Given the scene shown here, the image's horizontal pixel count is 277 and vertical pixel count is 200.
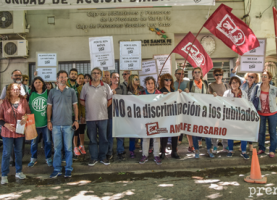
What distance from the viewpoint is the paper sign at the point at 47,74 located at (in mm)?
6719

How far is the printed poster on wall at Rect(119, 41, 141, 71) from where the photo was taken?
741 cm

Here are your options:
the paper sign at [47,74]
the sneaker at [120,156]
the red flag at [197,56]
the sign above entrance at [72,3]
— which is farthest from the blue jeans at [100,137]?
the red flag at [197,56]

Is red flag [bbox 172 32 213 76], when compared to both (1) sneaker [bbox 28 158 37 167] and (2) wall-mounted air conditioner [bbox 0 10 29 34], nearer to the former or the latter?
(1) sneaker [bbox 28 158 37 167]

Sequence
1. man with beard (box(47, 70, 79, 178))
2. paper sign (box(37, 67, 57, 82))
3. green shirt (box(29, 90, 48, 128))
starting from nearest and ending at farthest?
man with beard (box(47, 70, 79, 178)) < green shirt (box(29, 90, 48, 128)) < paper sign (box(37, 67, 57, 82))

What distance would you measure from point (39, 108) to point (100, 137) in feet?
4.85

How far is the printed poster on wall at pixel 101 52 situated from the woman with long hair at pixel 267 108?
392 centimetres

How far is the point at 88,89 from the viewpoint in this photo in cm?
545

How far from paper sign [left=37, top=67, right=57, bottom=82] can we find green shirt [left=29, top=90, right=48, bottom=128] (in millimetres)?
1411

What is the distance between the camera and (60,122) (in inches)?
197

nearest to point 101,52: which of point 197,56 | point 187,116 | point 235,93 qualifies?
point 197,56

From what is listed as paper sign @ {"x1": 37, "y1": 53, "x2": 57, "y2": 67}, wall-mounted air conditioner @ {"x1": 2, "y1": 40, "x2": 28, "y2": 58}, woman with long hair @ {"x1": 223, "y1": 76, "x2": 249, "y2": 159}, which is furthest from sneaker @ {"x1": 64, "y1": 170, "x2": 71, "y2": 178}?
wall-mounted air conditioner @ {"x1": 2, "y1": 40, "x2": 28, "y2": 58}

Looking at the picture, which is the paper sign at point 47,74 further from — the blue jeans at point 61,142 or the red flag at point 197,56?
the red flag at point 197,56

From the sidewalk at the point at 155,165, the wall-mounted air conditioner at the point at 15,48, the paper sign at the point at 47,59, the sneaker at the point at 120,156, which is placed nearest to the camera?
the sidewalk at the point at 155,165

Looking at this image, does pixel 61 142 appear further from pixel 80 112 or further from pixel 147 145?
pixel 147 145
